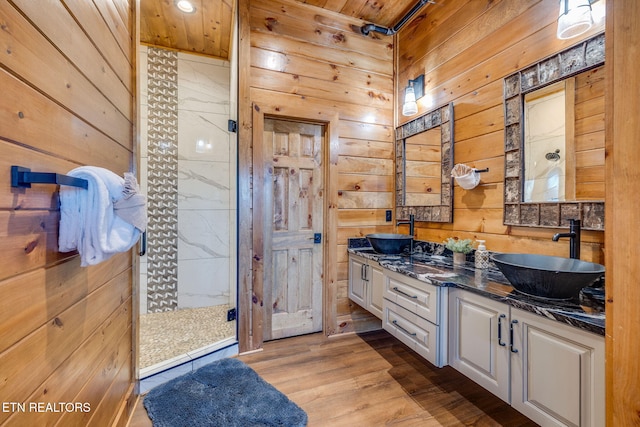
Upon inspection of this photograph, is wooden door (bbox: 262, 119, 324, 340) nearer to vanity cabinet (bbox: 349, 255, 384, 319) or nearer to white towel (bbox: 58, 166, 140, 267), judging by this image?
vanity cabinet (bbox: 349, 255, 384, 319)

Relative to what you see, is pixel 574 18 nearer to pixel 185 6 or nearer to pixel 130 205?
pixel 130 205

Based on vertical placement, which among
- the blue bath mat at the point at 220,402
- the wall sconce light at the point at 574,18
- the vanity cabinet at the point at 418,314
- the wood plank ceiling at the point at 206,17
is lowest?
the blue bath mat at the point at 220,402

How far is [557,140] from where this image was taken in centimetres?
157

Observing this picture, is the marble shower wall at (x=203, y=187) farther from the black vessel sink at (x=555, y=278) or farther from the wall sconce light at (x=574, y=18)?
the wall sconce light at (x=574, y=18)

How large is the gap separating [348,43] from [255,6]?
0.89 m

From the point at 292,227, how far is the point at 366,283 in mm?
828

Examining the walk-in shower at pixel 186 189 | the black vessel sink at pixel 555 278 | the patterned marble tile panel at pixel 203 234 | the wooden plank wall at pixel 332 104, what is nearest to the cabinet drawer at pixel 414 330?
the black vessel sink at pixel 555 278

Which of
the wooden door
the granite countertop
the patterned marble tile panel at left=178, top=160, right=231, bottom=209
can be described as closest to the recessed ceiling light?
the wooden door

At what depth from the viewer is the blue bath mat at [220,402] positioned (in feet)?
5.16

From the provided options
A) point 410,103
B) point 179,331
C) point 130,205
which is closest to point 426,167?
point 410,103

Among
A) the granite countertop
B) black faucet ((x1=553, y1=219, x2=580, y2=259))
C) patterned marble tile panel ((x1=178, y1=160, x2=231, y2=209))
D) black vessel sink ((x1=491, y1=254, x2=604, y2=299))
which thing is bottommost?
the granite countertop

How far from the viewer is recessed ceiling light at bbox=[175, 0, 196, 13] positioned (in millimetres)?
2318

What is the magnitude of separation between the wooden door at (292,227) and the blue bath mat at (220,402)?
0.57 metres

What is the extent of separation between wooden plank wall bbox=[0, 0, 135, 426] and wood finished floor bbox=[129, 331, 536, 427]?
3.01 feet
